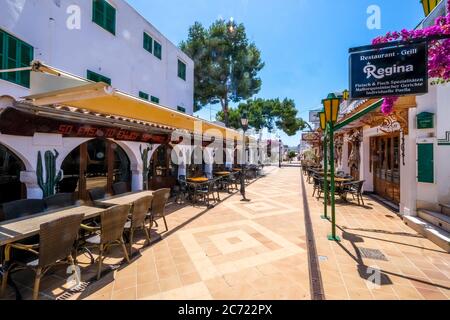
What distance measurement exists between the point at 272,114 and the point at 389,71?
28.5 metres

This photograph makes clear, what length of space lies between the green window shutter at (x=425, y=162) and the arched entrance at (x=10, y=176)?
9348 mm

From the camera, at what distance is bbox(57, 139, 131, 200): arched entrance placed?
5.73m

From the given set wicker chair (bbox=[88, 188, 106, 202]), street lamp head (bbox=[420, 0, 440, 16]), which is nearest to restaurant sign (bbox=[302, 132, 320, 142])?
street lamp head (bbox=[420, 0, 440, 16])

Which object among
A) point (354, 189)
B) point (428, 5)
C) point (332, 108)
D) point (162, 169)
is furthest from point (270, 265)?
point (428, 5)

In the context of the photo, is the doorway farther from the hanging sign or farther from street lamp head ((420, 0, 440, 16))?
the hanging sign

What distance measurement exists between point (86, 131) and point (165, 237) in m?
3.32

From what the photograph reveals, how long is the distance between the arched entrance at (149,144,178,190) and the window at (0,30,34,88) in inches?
196

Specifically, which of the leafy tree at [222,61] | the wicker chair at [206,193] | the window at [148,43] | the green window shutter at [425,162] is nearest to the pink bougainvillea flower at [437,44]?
the green window shutter at [425,162]

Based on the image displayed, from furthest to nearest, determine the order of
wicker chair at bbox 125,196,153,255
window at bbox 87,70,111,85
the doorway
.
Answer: the doorway < window at bbox 87,70,111,85 < wicker chair at bbox 125,196,153,255

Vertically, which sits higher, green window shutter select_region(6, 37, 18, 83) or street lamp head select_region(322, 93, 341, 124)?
green window shutter select_region(6, 37, 18, 83)

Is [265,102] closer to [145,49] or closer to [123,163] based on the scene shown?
[145,49]

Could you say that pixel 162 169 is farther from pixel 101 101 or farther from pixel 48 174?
pixel 101 101

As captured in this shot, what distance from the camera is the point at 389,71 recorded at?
13.6 feet

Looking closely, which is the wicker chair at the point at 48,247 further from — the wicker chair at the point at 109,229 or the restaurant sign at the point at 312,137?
the restaurant sign at the point at 312,137
